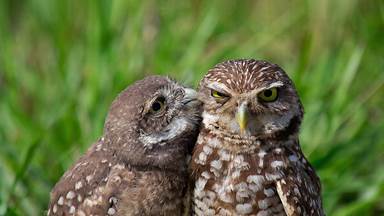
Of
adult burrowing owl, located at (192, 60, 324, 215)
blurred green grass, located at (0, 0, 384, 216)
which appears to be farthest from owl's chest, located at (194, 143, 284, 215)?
blurred green grass, located at (0, 0, 384, 216)

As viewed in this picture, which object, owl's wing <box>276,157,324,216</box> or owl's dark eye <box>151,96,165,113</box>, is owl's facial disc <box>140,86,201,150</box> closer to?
owl's dark eye <box>151,96,165,113</box>

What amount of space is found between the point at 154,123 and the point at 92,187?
362mm

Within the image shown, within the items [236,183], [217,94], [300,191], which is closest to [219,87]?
[217,94]

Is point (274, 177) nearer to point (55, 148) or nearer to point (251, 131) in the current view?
point (251, 131)

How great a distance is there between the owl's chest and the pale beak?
6.5 inches

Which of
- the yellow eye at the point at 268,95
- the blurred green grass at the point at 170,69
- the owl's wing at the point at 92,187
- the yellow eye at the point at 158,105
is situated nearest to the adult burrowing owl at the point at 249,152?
the yellow eye at the point at 268,95

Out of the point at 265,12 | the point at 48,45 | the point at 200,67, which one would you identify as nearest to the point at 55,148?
the point at 200,67

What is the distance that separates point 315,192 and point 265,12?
4.15 meters

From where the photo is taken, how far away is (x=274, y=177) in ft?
14.3

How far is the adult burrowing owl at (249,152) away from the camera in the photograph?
434 centimetres

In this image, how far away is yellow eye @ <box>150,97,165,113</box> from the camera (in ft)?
14.5

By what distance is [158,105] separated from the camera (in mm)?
4453

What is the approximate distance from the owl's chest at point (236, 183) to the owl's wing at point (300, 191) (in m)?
0.05

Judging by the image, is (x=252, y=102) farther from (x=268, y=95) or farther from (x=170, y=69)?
(x=170, y=69)
